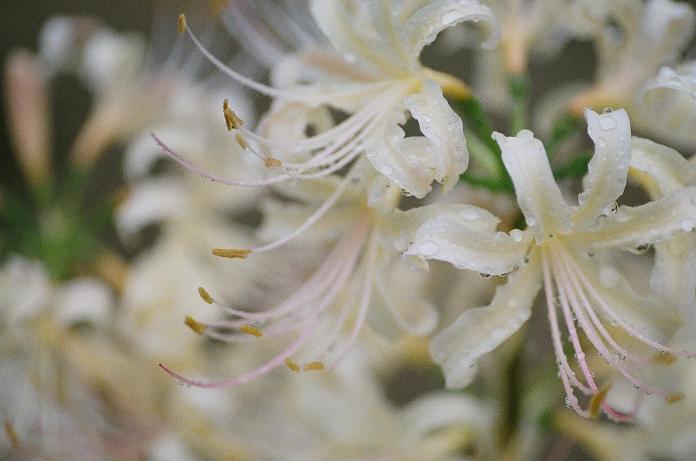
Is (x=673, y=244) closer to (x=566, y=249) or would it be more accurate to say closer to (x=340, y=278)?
(x=566, y=249)

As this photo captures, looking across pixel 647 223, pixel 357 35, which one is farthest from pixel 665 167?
pixel 357 35

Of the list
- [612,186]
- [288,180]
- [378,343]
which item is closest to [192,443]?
[378,343]

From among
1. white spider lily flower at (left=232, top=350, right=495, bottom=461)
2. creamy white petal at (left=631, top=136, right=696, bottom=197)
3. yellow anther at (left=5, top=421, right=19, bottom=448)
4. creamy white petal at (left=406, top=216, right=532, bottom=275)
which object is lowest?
yellow anther at (left=5, top=421, right=19, bottom=448)

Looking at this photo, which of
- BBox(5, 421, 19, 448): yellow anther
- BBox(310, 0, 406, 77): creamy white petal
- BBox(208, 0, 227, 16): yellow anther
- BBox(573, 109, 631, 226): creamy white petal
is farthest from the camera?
BBox(208, 0, 227, 16): yellow anther

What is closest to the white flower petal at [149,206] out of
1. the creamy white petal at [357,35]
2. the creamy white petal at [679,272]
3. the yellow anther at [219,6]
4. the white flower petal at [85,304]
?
the white flower petal at [85,304]

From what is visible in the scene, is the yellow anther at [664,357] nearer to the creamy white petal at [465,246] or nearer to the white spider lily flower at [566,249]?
the white spider lily flower at [566,249]

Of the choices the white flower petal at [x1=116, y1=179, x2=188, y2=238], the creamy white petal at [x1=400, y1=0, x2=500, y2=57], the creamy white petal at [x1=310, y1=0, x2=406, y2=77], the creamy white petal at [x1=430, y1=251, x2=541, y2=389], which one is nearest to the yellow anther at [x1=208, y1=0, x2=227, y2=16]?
the white flower petal at [x1=116, y1=179, x2=188, y2=238]

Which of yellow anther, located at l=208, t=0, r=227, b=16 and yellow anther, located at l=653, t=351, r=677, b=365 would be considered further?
yellow anther, located at l=208, t=0, r=227, b=16

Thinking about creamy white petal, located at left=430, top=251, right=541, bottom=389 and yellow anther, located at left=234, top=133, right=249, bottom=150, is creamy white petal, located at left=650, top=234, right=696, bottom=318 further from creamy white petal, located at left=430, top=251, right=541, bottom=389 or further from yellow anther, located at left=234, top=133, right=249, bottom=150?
yellow anther, located at left=234, top=133, right=249, bottom=150
